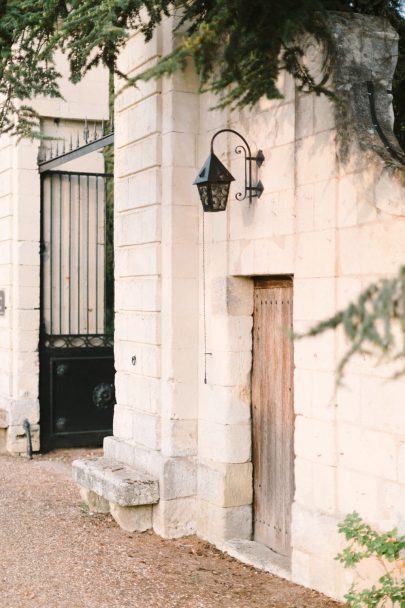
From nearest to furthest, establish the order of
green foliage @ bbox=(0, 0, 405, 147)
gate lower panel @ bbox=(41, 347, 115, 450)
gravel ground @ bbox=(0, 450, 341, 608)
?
green foliage @ bbox=(0, 0, 405, 147)
gravel ground @ bbox=(0, 450, 341, 608)
gate lower panel @ bbox=(41, 347, 115, 450)

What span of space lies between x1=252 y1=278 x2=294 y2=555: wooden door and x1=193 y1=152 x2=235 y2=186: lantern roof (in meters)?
0.81

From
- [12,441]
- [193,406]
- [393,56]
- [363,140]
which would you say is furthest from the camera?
[12,441]

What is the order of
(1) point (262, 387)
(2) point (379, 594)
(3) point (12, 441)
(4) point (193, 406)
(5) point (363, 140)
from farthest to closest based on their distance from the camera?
(3) point (12, 441)
(4) point (193, 406)
(1) point (262, 387)
(5) point (363, 140)
(2) point (379, 594)

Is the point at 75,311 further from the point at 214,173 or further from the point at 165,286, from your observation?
the point at 214,173

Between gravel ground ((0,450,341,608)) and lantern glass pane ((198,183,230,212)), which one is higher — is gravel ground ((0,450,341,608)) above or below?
below

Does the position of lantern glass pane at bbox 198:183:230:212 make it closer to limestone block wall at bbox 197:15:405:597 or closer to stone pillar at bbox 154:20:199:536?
limestone block wall at bbox 197:15:405:597

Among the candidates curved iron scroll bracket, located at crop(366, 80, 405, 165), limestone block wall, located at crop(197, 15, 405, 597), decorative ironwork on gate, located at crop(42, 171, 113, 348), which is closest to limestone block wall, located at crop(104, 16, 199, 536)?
limestone block wall, located at crop(197, 15, 405, 597)

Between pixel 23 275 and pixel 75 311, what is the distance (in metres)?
0.78

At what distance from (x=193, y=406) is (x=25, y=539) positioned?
1.67m

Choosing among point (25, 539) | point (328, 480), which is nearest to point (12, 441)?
point (25, 539)

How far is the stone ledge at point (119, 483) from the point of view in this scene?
6734 mm

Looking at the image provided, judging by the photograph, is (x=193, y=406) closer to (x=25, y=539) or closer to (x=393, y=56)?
(x=25, y=539)

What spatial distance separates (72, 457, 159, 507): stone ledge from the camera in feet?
22.1

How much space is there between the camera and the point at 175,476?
677 cm
